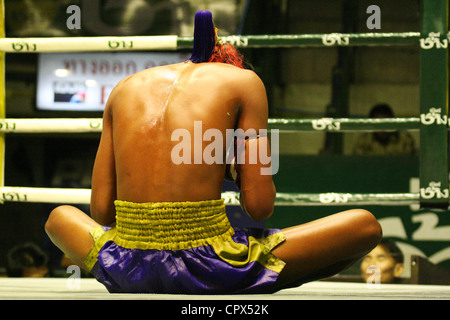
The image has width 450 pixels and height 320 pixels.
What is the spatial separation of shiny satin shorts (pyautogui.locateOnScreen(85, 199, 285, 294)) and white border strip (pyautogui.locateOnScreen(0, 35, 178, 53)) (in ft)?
3.29

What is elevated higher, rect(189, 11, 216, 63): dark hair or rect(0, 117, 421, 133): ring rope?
rect(189, 11, 216, 63): dark hair

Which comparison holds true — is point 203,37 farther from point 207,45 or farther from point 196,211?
point 196,211

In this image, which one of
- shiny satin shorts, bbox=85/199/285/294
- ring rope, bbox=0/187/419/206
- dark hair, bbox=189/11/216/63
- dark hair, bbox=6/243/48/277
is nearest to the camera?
shiny satin shorts, bbox=85/199/285/294

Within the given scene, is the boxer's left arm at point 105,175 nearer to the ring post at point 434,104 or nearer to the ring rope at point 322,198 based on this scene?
the ring rope at point 322,198

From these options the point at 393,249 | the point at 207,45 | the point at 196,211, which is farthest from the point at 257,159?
the point at 393,249

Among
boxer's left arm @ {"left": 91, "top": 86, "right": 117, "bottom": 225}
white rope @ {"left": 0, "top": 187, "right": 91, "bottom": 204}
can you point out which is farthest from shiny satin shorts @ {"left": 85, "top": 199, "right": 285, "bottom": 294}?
white rope @ {"left": 0, "top": 187, "right": 91, "bottom": 204}

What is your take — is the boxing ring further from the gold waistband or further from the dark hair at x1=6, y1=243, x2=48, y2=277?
the dark hair at x1=6, y1=243, x2=48, y2=277

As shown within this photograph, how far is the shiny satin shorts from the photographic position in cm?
127

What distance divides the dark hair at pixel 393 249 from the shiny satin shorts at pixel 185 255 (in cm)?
174

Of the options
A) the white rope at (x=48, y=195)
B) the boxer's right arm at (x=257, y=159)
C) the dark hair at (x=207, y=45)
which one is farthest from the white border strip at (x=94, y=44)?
the boxer's right arm at (x=257, y=159)

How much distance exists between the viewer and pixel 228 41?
2125 millimetres

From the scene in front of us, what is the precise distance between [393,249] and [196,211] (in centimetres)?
191
